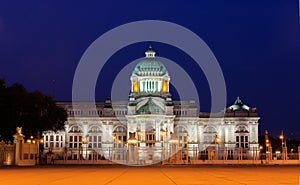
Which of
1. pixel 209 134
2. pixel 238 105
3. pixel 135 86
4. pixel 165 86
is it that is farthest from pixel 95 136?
pixel 238 105

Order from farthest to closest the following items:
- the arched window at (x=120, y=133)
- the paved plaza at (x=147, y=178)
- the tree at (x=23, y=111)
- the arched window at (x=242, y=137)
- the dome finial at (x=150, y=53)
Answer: the dome finial at (x=150, y=53) < the arched window at (x=242, y=137) < the arched window at (x=120, y=133) < the tree at (x=23, y=111) < the paved plaza at (x=147, y=178)

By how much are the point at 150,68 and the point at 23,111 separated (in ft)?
225

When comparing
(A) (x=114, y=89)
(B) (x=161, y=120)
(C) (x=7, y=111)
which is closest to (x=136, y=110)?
(B) (x=161, y=120)

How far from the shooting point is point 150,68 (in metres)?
132

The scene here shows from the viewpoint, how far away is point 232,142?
124750 millimetres

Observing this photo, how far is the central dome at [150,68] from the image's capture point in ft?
430

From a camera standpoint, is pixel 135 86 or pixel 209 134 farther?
pixel 135 86

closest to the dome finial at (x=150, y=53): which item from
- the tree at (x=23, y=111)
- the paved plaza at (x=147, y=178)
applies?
the tree at (x=23, y=111)

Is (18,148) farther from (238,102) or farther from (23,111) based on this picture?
(238,102)

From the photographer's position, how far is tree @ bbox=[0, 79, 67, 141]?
207 feet

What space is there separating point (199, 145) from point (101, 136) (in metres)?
23.4

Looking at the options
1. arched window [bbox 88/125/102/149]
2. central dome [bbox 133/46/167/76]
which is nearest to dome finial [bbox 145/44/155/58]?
central dome [bbox 133/46/167/76]

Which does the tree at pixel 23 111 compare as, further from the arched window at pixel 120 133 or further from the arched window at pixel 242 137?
the arched window at pixel 242 137

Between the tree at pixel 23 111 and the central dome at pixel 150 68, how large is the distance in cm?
5840
